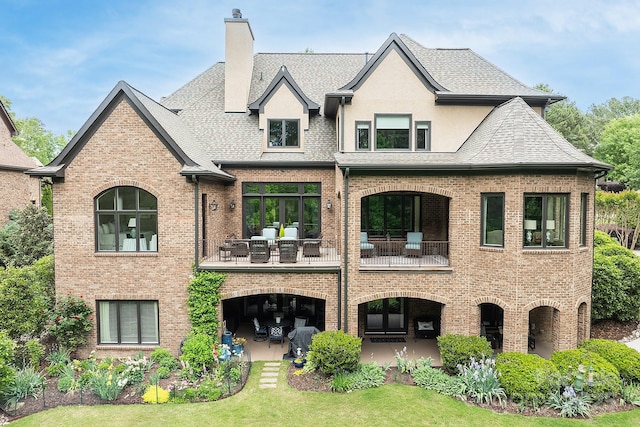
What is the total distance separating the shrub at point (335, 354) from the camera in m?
10.7

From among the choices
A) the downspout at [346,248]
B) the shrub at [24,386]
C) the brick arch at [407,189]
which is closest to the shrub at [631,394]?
the brick arch at [407,189]

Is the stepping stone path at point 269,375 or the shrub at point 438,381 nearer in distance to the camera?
the shrub at point 438,381

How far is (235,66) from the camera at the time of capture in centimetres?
1759

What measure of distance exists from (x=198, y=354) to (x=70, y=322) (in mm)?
4527

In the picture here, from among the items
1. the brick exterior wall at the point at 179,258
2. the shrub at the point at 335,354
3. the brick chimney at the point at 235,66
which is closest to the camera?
the shrub at the point at 335,354

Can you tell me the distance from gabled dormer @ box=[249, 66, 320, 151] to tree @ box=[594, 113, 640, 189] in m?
45.0

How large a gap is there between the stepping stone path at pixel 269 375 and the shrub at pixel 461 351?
513cm

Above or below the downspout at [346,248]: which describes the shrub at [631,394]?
below

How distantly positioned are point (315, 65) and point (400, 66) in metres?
6.93

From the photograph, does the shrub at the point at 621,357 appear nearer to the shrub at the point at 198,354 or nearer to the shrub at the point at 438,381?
the shrub at the point at 438,381

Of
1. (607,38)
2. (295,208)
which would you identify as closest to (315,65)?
(295,208)

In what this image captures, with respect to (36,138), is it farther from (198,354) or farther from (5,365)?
(198,354)

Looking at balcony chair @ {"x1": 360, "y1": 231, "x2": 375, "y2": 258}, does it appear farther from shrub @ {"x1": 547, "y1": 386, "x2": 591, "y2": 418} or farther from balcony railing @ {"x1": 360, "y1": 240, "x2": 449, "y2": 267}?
shrub @ {"x1": 547, "y1": 386, "x2": 591, "y2": 418}

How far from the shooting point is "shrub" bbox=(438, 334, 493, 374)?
35.6ft
